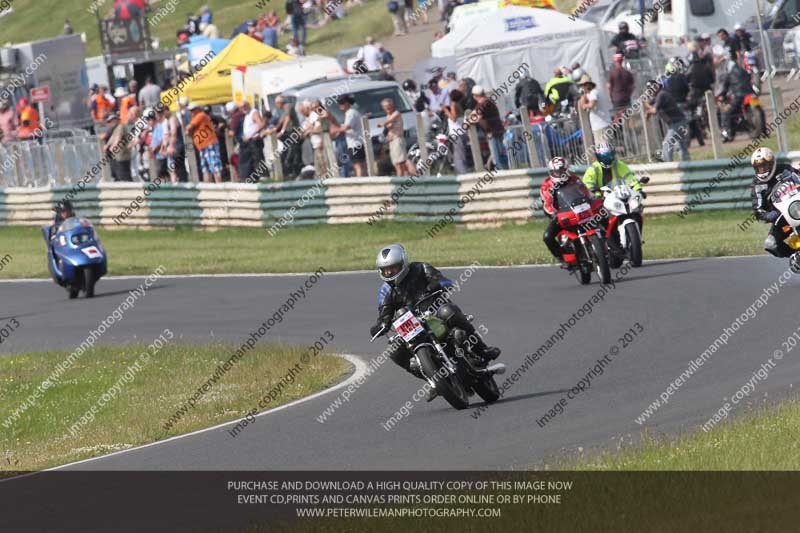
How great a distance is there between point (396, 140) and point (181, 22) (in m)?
36.0

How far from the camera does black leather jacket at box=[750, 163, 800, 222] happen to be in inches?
598

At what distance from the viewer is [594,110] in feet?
82.0

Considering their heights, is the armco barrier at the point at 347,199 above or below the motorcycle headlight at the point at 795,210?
below

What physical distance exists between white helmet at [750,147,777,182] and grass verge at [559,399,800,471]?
619cm

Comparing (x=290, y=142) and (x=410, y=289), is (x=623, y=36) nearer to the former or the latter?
(x=290, y=142)

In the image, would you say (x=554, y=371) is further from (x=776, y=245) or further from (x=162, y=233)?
(x=162, y=233)

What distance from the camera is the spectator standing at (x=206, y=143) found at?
28.6 metres

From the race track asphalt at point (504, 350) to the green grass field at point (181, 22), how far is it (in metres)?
30.0

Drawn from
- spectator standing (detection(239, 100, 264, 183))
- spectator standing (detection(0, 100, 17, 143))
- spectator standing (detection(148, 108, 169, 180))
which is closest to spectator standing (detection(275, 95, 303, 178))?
spectator standing (detection(239, 100, 264, 183))

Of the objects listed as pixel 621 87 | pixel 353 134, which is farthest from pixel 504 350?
pixel 353 134

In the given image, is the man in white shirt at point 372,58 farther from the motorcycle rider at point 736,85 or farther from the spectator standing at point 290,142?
the motorcycle rider at point 736,85

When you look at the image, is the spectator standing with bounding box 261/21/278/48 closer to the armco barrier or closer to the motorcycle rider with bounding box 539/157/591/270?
the armco barrier

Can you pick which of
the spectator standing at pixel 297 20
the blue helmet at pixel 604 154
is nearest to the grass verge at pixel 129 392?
A: the blue helmet at pixel 604 154
